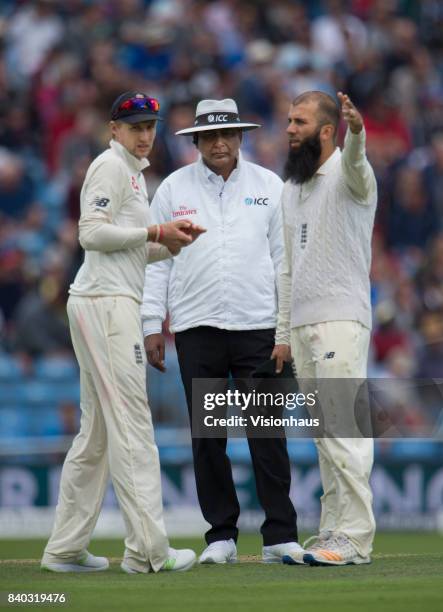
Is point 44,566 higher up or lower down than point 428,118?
→ lower down

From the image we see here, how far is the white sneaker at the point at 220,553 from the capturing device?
7766 mm

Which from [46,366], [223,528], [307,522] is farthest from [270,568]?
[46,366]

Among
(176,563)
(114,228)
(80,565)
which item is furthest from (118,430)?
(114,228)

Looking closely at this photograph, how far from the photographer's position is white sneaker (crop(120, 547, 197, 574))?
7.19 metres

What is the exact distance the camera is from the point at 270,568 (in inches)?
287

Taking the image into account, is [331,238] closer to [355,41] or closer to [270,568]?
[270,568]

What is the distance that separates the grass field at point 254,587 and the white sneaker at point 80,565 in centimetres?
6

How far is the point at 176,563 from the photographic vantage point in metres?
7.23

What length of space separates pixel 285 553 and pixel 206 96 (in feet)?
30.9

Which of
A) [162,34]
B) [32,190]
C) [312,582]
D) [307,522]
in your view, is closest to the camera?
[312,582]

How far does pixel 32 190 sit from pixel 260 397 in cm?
→ 863

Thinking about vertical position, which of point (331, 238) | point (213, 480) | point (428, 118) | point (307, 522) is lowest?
point (307, 522)

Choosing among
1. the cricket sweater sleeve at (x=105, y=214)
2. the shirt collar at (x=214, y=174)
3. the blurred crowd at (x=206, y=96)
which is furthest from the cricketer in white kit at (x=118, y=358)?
the blurred crowd at (x=206, y=96)

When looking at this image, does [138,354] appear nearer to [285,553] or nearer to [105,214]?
[105,214]
